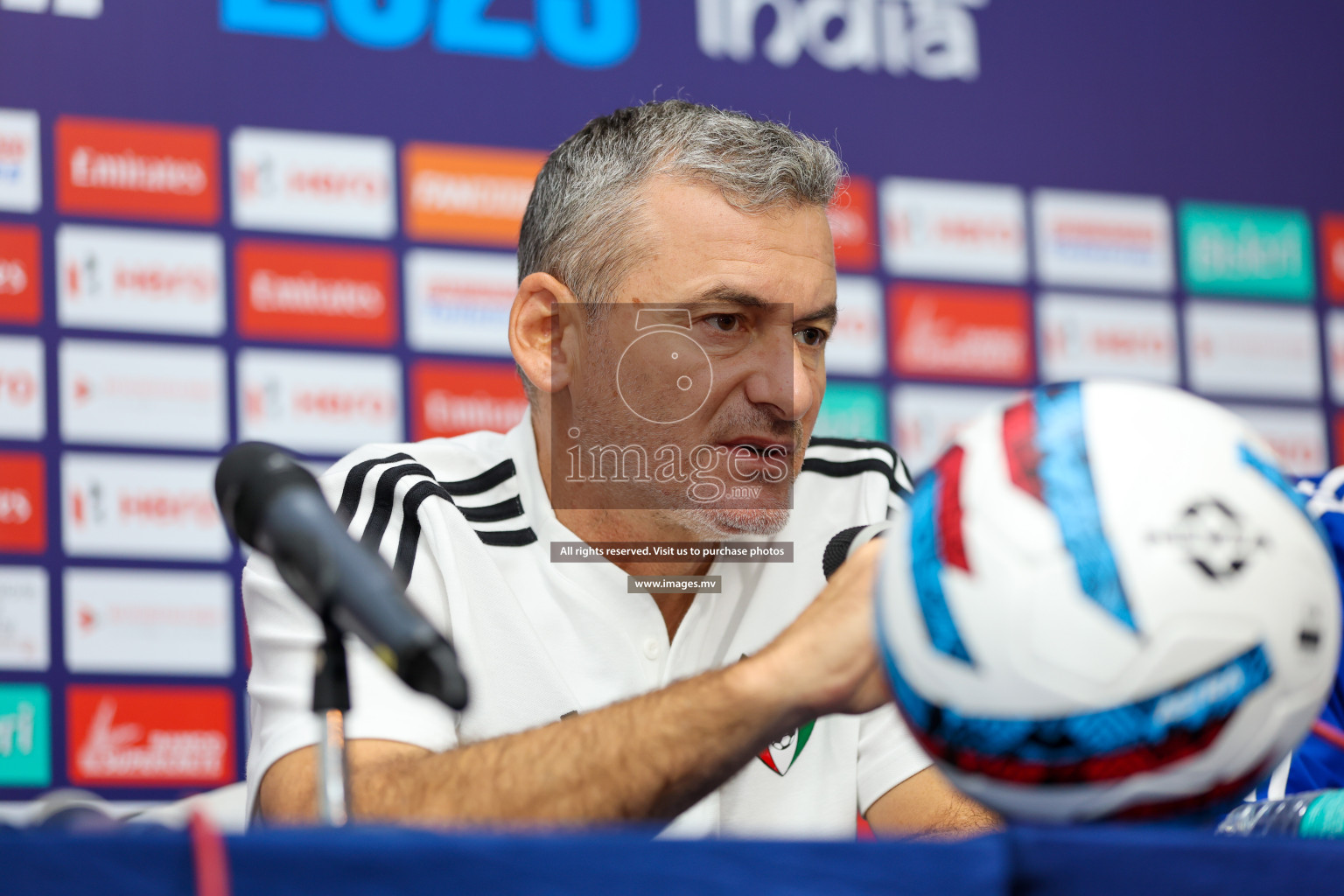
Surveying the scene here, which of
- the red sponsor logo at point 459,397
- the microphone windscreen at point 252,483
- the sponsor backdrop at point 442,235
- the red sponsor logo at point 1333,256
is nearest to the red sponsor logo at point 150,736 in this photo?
the sponsor backdrop at point 442,235

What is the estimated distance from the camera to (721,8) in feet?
8.44

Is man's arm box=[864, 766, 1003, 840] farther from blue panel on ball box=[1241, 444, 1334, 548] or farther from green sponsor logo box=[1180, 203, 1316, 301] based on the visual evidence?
green sponsor logo box=[1180, 203, 1316, 301]

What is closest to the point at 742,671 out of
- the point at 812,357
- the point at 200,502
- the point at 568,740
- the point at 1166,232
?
the point at 568,740

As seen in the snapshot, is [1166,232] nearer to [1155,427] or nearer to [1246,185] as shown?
[1246,185]

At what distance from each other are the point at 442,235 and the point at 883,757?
1.39m

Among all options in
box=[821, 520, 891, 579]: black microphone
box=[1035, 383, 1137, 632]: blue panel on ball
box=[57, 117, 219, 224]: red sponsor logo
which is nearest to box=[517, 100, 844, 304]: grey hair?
box=[821, 520, 891, 579]: black microphone

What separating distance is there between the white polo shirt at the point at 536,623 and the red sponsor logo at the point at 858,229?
117 centimetres

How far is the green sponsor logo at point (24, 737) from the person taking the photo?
2055mm

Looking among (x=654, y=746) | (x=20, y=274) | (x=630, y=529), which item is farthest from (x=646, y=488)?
(x=20, y=274)

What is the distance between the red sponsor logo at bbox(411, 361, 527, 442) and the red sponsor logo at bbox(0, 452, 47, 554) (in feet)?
1.93

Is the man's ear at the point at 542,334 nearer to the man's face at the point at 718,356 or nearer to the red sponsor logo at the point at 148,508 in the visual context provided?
the man's face at the point at 718,356

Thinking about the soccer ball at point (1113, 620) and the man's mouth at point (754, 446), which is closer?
the soccer ball at point (1113, 620)

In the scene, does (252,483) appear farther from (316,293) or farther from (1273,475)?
(316,293)

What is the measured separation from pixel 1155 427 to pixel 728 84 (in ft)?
6.57
